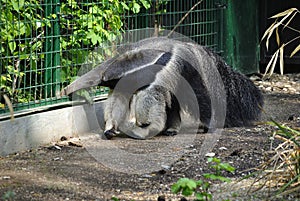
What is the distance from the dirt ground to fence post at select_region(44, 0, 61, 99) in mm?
598

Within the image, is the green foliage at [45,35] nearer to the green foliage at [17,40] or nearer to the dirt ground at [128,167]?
the green foliage at [17,40]

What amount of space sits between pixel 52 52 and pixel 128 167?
1.81 metres

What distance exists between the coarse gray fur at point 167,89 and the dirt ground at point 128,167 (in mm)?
195

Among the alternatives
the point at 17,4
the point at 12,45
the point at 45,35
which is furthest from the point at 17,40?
the point at 45,35

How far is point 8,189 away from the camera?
515 cm

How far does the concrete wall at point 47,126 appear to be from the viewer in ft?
21.4

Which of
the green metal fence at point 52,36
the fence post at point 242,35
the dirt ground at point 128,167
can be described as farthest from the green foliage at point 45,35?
the fence post at point 242,35

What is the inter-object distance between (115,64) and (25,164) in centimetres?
190

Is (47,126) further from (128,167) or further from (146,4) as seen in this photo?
(146,4)

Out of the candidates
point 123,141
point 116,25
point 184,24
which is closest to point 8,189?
point 123,141

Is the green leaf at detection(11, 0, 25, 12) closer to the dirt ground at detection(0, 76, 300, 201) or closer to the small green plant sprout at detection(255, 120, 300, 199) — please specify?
Answer: the dirt ground at detection(0, 76, 300, 201)

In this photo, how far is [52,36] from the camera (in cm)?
720

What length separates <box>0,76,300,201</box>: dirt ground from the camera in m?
5.06

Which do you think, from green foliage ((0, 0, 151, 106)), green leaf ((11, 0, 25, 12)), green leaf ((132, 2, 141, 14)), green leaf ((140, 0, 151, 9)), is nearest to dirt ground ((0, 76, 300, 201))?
green foliage ((0, 0, 151, 106))
